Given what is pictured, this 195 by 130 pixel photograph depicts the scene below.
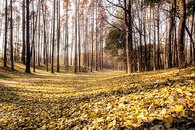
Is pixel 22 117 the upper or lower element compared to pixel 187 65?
lower

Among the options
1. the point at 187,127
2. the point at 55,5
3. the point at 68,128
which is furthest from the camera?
the point at 55,5

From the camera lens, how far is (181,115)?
166 centimetres

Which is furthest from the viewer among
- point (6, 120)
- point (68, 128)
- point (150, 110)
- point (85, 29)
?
point (85, 29)

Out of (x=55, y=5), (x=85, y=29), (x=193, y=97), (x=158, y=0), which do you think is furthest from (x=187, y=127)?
(x=85, y=29)

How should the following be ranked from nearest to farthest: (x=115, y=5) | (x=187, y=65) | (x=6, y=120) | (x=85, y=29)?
(x=6, y=120)
(x=187, y=65)
(x=115, y=5)
(x=85, y=29)

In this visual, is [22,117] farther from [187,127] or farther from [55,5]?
[55,5]

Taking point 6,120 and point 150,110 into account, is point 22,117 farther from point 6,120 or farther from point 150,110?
point 150,110

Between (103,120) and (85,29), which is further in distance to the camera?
(85,29)

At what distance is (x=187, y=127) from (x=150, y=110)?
0.70m

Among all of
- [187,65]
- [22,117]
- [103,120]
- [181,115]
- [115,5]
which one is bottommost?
[22,117]

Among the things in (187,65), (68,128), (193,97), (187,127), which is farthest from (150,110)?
(187,65)

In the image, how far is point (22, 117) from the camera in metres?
3.15

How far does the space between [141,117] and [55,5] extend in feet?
71.9

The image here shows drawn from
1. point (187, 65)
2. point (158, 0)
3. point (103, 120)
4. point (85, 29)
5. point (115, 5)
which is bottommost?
point (103, 120)
